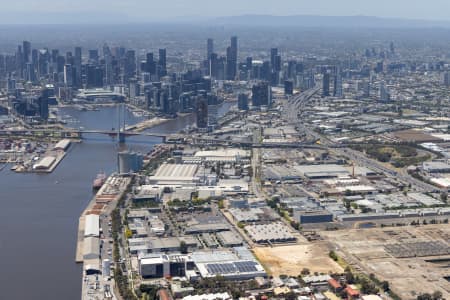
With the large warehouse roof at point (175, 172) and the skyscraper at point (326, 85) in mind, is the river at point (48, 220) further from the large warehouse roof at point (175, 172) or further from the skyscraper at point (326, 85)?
the skyscraper at point (326, 85)

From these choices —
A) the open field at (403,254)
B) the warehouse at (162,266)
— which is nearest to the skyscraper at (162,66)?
the open field at (403,254)

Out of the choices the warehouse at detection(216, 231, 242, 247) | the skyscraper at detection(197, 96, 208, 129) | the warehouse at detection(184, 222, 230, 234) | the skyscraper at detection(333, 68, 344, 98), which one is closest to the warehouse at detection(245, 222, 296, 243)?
the warehouse at detection(216, 231, 242, 247)

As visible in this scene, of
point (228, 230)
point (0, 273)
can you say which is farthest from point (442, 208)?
point (0, 273)

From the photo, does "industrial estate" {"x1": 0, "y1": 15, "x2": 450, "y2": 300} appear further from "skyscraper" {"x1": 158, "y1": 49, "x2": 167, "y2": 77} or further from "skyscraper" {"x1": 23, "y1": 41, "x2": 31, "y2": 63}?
"skyscraper" {"x1": 23, "y1": 41, "x2": 31, "y2": 63}

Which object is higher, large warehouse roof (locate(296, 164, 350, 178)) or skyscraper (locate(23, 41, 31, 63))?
skyscraper (locate(23, 41, 31, 63))

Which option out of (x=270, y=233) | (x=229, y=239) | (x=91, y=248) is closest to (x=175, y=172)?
(x=270, y=233)

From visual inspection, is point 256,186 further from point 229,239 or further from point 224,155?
point 229,239
